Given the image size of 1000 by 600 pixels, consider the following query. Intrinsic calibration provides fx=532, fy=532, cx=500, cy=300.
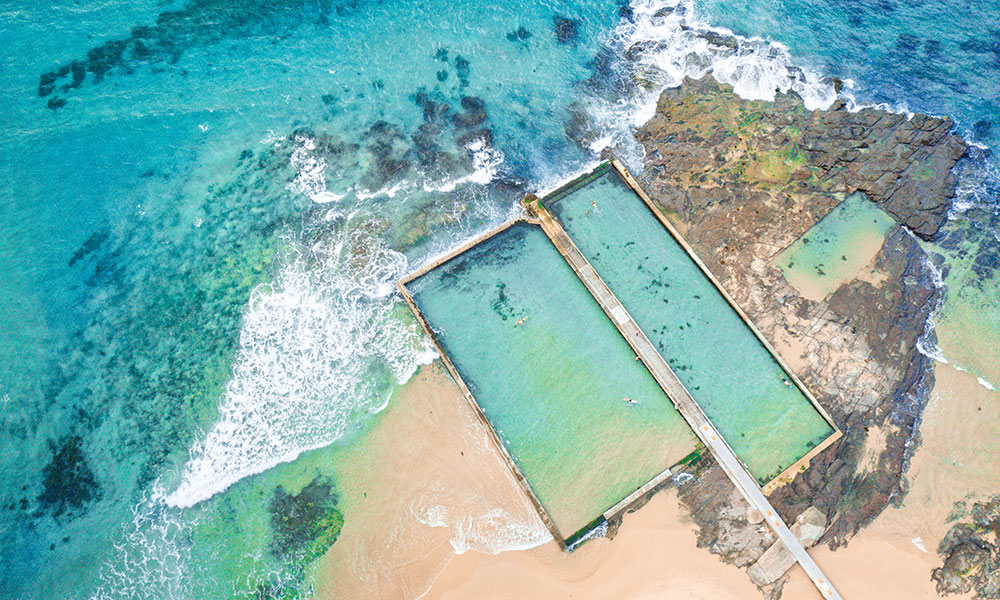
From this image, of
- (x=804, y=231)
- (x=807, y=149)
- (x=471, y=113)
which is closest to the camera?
(x=804, y=231)

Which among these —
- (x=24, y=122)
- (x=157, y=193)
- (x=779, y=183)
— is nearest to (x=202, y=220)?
(x=157, y=193)

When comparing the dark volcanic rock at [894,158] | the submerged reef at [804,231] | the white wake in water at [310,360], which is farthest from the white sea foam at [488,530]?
the dark volcanic rock at [894,158]

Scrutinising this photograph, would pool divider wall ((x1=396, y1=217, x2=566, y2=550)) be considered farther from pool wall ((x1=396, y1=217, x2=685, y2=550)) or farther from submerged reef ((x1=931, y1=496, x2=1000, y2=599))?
submerged reef ((x1=931, y1=496, x2=1000, y2=599))

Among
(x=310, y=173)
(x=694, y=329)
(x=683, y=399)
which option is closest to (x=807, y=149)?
(x=694, y=329)

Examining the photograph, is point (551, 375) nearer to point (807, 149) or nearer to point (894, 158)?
point (807, 149)

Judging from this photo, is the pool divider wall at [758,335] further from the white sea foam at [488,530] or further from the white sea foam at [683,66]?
the white sea foam at [488,530]

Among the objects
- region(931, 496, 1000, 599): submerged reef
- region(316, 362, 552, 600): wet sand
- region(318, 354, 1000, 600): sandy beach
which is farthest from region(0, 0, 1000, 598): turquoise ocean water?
region(931, 496, 1000, 599): submerged reef

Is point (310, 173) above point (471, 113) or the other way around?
the other way around
